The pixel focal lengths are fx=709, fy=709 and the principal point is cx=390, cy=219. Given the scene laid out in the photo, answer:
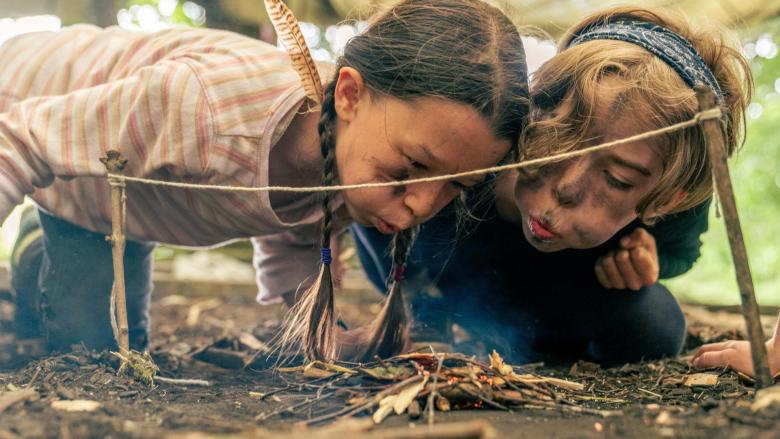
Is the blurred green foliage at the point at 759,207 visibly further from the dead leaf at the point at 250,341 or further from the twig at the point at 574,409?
the twig at the point at 574,409

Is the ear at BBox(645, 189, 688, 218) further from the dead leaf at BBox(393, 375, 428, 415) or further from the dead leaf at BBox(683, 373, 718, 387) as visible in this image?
the dead leaf at BBox(393, 375, 428, 415)

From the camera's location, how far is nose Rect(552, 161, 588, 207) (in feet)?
6.47

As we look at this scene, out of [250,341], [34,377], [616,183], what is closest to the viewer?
[34,377]

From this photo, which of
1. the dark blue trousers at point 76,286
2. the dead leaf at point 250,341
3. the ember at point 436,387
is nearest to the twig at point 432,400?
the ember at point 436,387

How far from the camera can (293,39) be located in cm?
201

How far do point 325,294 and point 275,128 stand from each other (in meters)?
0.52

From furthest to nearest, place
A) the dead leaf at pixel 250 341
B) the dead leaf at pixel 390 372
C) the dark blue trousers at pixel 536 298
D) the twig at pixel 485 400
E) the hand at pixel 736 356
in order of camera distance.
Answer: the dead leaf at pixel 250 341
the dark blue trousers at pixel 536 298
the hand at pixel 736 356
the dead leaf at pixel 390 372
the twig at pixel 485 400

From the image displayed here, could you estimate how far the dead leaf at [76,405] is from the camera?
151 cm

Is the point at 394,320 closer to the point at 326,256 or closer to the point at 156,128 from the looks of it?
the point at 326,256

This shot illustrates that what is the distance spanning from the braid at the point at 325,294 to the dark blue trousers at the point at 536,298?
0.63 meters

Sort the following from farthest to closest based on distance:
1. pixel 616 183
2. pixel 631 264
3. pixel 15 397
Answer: pixel 631 264, pixel 616 183, pixel 15 397

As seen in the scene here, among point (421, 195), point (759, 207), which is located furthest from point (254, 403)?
point (759, 207)

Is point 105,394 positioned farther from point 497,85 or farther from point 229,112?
point 497,85

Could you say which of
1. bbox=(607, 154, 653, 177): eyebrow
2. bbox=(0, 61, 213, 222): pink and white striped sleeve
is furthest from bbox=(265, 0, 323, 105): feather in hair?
bbox=(607, 154, 653, 177): eyebrow
